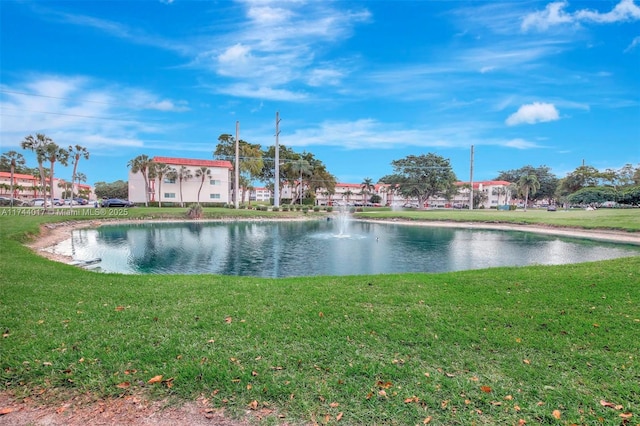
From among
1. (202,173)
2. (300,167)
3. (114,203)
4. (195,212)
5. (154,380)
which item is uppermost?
(300,167)

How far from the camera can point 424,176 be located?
72812mm

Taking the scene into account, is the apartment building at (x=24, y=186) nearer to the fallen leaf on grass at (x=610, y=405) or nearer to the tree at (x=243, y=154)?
the tree at (x=243, y=154)

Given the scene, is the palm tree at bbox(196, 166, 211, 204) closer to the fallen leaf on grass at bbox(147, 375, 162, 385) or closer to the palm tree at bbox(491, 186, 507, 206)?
the fallen leaf on grass at bbox(147, 375, 162, 385)

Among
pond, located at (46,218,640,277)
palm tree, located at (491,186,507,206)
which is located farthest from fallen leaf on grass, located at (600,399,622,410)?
palm tree, located at (491,186,507,206)

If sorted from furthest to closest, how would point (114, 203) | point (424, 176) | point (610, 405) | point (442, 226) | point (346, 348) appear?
point (424, 176) → point (114, 203) → point (442, 226) → point (346, 348) → point (610, 405)

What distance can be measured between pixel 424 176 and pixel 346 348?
72.2m

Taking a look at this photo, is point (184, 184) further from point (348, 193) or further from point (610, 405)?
point (348, 193)

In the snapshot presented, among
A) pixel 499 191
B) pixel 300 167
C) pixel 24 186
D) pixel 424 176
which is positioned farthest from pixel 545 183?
pixel 24 186

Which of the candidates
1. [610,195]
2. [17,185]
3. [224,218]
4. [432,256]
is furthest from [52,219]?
[610,195]

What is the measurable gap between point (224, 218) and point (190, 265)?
2801 centimetres

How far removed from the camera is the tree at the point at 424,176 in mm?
71812

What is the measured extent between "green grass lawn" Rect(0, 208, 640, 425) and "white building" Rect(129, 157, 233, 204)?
165 ft

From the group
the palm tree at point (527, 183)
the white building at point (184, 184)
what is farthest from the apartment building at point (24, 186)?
the palm tree at point (527, 183)

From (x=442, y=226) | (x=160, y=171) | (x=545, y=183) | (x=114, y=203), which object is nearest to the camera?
(x=442, y=226)
